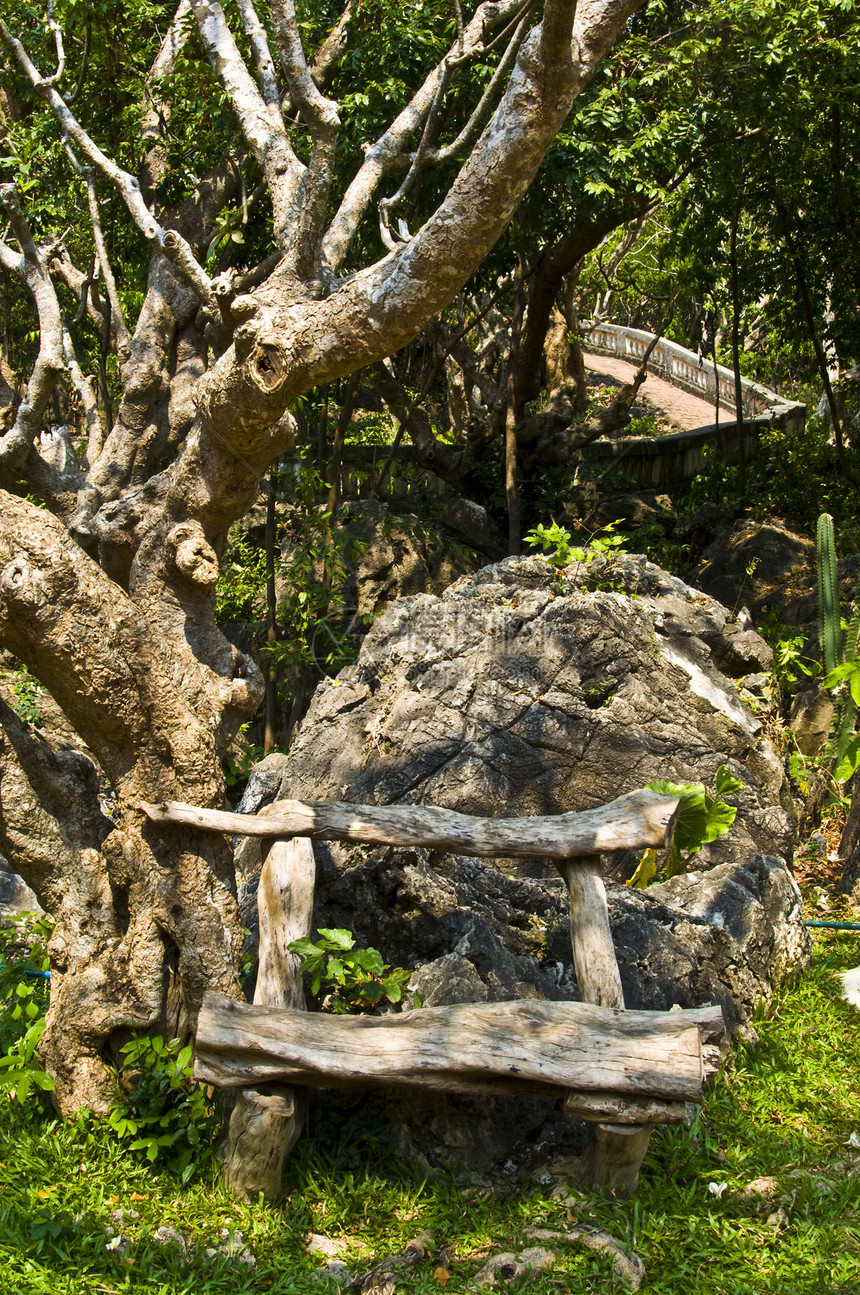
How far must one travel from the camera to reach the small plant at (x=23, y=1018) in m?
3.78

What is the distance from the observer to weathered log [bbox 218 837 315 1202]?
11.3ft

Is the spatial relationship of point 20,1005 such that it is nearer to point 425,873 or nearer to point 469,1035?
point 425,873

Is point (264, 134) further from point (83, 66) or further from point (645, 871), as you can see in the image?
point (83, 66)

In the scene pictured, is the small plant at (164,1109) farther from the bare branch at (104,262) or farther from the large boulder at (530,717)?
the bare branch at (104,262)

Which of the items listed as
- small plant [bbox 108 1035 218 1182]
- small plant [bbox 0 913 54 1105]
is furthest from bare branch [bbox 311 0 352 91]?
small plant [bbox 108 1035 218 1182]

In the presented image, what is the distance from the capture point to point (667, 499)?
15109 mm

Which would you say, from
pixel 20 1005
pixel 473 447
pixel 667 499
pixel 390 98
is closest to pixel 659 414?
pixel 667 499

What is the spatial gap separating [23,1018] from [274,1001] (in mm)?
1229

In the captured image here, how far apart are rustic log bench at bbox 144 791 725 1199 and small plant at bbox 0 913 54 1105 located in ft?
2.71

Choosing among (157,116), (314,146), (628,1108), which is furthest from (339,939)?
(157,116)

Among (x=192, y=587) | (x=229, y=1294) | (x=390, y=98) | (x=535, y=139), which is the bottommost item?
(x=229, y=1294)

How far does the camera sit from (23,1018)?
13.9 ft

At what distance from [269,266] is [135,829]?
5.58 meters

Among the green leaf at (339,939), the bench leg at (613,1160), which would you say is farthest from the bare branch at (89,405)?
the bench leg at (613,1160)
